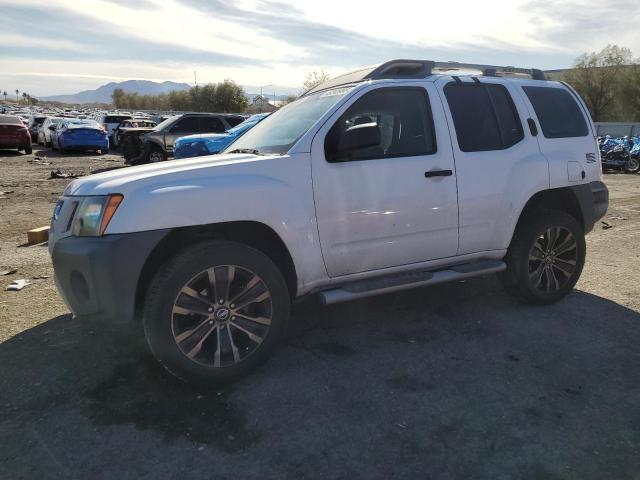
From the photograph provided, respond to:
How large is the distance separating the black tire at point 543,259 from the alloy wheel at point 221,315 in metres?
2.39

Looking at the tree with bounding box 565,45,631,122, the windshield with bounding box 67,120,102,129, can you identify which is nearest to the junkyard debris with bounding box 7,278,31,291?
the windshield with bounding box 67,120,102,129

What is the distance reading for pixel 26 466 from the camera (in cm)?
245

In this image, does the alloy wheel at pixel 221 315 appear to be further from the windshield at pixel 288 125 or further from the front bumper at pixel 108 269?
the windshield at pixel 288 125

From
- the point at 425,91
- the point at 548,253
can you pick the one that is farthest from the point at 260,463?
the point at 548,253

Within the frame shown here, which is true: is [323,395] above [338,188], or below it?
below

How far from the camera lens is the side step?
349cm

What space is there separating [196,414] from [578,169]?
3898mm

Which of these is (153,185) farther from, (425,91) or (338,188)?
(425,91)

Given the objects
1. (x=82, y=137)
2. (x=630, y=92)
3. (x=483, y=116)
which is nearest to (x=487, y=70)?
(x=483, y=116)

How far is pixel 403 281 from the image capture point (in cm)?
372

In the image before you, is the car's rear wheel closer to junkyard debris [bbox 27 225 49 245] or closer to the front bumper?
junkyard debris [bbox 27 225 49 245]

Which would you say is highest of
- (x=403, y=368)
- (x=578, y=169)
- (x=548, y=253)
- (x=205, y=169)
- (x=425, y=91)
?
(x=425, y=91)

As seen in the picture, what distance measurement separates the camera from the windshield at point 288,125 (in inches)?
143

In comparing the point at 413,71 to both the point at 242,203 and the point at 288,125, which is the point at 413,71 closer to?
the point at 288,125
